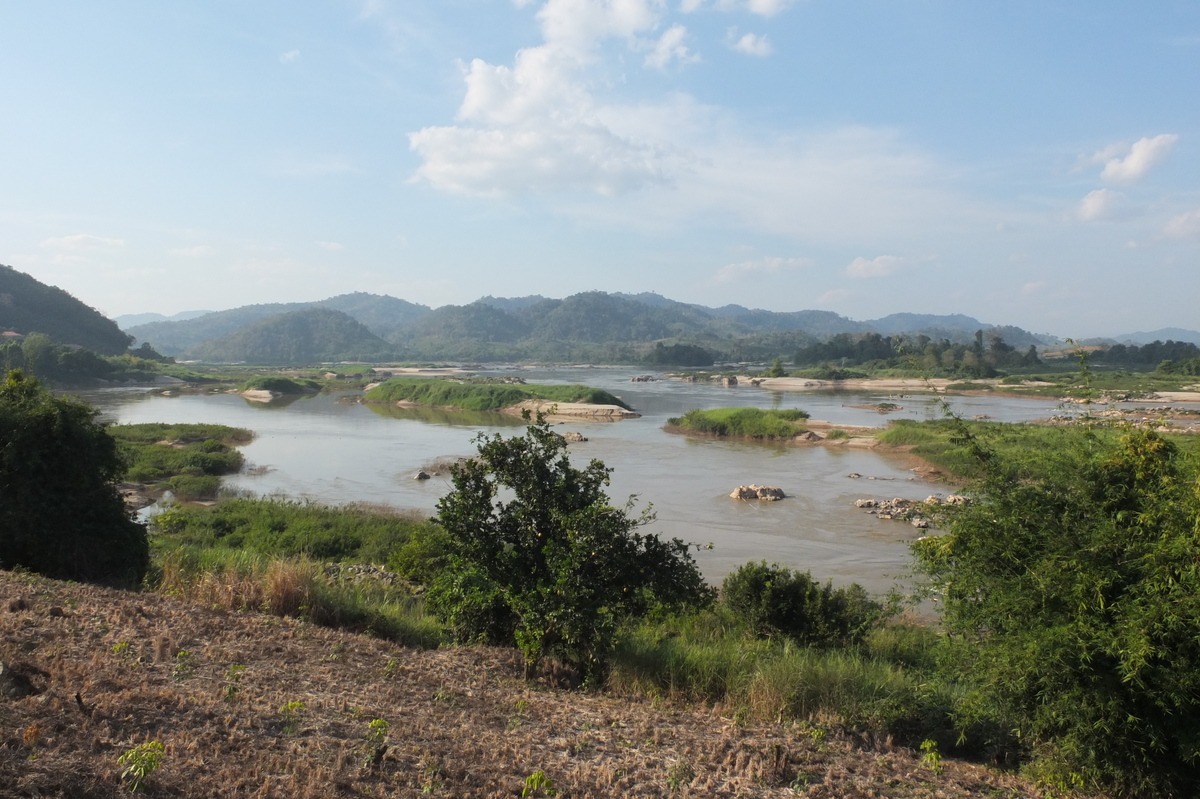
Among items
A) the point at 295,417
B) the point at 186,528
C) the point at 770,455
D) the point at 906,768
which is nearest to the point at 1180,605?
the point at 906,768

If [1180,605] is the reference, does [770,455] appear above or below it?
below

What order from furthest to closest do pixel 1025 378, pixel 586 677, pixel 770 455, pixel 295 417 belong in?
pixel 1025 378 → pixel 295 417 → pixel 770 455 → pixel 586 677

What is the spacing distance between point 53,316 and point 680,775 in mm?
132595

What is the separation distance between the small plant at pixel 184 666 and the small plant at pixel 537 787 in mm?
2774

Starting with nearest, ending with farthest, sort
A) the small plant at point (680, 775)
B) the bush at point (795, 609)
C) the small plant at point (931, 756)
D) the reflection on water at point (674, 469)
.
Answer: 1. the small plant at point (680, 775)
2. the small plant at point (931, 756)
3. the bush at point (795, 609)
4. the reflection on water at point (674, 469)

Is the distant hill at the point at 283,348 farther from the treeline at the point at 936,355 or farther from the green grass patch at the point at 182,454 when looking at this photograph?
the green grass patch at the point at 182,454

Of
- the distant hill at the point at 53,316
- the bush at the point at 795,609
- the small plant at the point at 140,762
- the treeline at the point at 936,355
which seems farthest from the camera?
the distant hill at the point at 53,316

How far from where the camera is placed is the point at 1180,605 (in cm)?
414

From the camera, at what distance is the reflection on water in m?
20.4

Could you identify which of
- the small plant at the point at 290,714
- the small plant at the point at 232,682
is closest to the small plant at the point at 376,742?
the small plant at the point at 290,714

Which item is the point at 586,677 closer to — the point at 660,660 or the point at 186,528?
the point at 660,660

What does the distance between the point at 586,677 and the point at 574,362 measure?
158977 mm

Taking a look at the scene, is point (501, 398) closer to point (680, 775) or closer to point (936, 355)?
point (680, 775)

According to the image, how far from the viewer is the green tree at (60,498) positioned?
896 centimetres
